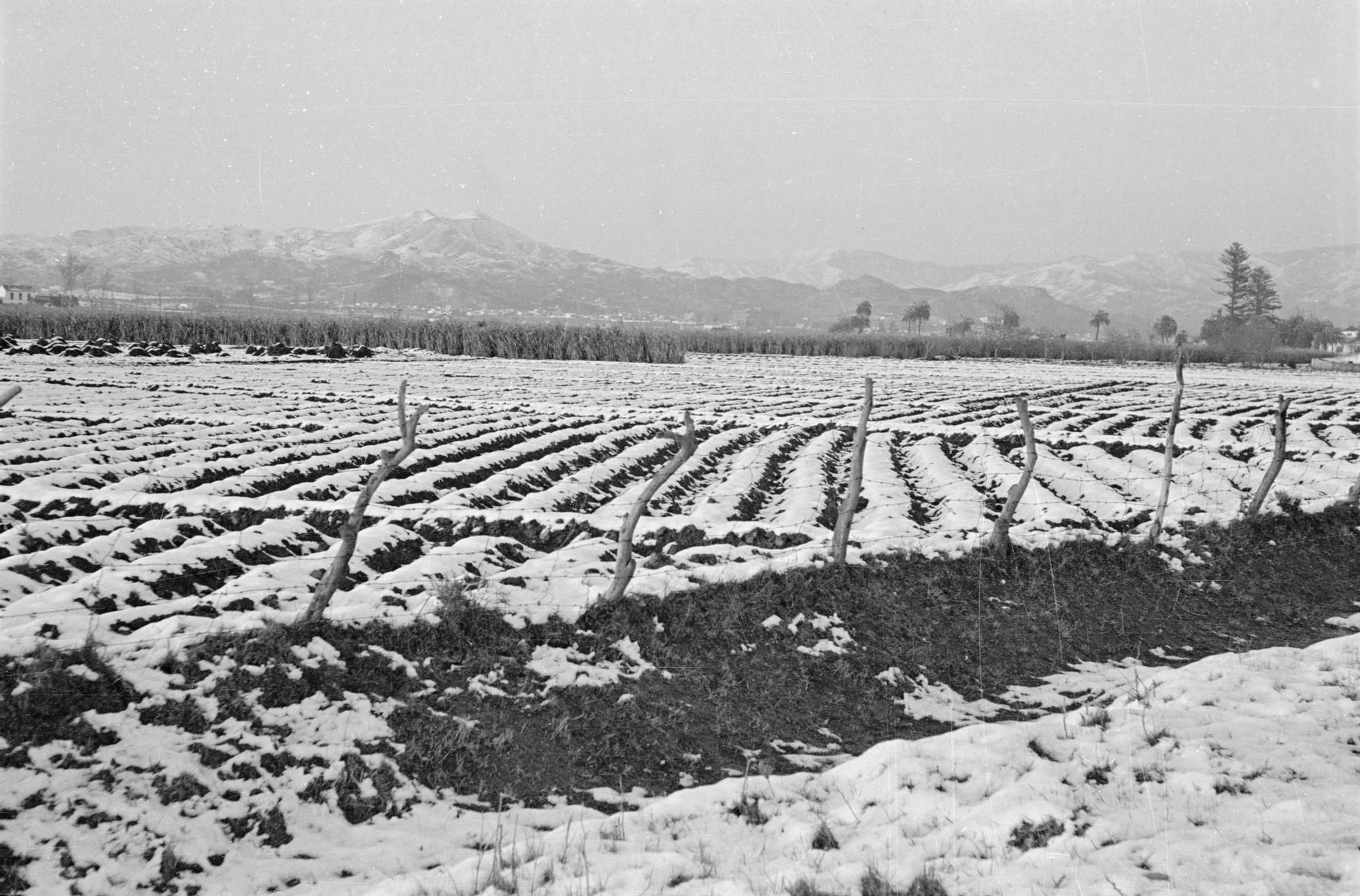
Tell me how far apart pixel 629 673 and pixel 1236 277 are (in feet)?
418

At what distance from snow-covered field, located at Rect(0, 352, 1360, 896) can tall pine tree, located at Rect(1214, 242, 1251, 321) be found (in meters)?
112

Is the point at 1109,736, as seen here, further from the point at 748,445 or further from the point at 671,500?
the point at 748,445

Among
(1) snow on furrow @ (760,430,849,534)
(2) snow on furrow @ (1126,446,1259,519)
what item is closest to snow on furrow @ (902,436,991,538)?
(1) snow on furrow @ (760,430,849,534)

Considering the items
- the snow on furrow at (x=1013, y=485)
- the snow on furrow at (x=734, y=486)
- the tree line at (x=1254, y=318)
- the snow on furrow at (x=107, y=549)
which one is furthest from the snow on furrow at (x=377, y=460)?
the tree line at (x=1254, y=318)

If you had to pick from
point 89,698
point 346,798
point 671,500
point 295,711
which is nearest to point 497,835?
point 346,798

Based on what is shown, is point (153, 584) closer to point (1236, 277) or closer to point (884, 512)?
point (884, 512)

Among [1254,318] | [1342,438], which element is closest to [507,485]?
[1342,438]

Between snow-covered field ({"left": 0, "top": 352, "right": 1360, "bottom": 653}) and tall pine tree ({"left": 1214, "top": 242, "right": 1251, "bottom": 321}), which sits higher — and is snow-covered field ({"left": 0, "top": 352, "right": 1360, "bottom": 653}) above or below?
below

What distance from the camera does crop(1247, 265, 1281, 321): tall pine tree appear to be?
Answer: 111 m

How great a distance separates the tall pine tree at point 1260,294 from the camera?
111 metres

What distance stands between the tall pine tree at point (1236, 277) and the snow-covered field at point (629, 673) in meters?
112

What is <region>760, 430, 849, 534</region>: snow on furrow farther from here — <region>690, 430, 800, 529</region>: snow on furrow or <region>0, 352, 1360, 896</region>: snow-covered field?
<region>690, 430, 800, 529</region>: snow on furrow

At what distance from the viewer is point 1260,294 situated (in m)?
112

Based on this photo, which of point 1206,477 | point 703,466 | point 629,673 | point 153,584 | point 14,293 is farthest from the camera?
point 14,293
